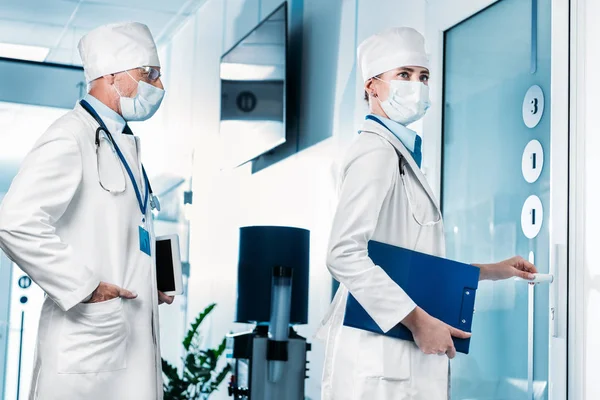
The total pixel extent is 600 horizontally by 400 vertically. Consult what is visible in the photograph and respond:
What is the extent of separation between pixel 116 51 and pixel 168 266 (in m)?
0.56

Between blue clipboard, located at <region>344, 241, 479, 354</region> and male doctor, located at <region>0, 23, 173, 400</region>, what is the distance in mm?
514

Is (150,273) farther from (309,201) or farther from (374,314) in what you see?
(309,201)

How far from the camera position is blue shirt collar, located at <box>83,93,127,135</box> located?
83.2 inches

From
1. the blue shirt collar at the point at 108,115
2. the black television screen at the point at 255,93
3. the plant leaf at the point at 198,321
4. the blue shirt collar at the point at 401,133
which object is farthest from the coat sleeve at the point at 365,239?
the plant leaf at the point at 198,321

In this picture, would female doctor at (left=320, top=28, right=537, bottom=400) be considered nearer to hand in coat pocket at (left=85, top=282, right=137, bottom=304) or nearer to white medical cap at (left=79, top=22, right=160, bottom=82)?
hand in coat pocket at (left=85, top=282, right=137, bottom=304)

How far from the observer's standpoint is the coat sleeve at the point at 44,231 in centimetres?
183

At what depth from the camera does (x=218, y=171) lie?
5.79 m

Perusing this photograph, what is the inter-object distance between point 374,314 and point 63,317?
70 centimetres

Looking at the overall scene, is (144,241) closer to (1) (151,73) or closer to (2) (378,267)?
(1) (151,73)

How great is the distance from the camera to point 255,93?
475 cm

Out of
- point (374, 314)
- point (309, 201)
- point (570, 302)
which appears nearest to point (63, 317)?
point (374, 314)

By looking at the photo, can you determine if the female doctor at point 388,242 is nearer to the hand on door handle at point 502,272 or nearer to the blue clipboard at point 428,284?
the blue clipboard at point 428,284

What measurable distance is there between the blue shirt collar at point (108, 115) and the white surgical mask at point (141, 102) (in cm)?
2

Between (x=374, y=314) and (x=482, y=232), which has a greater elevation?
(x=482, y=232)
